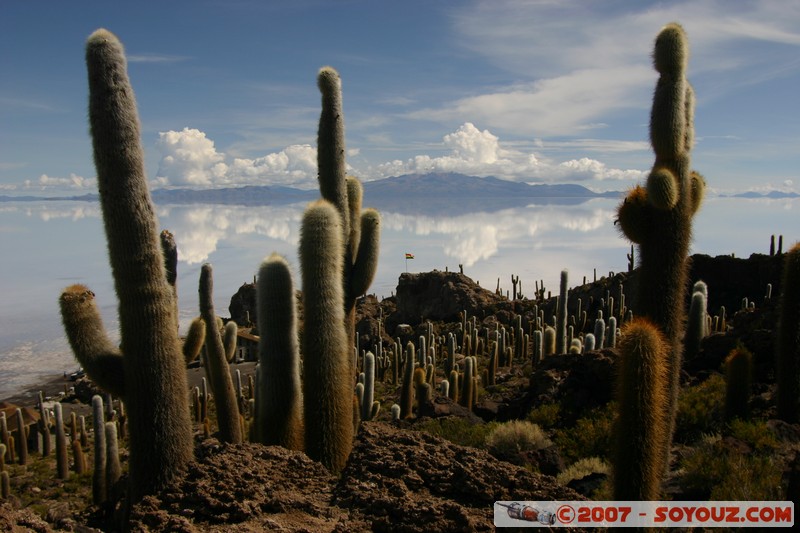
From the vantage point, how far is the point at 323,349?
6.92m

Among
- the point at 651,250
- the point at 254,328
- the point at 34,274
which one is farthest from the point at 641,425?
the point at 34,274

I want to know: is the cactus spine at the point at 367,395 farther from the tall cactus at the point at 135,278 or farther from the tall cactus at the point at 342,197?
the tall cactus at the point at 135,278

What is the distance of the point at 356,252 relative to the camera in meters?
8.81

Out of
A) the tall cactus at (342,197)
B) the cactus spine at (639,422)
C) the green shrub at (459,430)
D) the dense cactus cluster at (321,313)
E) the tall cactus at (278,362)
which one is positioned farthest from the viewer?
the green shrub at (459,430)

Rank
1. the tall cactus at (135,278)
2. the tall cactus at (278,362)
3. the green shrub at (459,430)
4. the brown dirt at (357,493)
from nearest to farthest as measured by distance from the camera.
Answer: the brown dirt at (357,493) → the tall cactus at (135,278) → the tall cactus at (278,362) → the green shrub at (459,430)

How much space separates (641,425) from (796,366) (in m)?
4.32

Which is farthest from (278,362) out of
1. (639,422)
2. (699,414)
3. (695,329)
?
(695,329)

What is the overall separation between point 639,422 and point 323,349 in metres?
3.38

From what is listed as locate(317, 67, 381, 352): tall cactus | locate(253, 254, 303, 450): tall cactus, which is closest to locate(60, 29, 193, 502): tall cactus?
locate(253, 254, 303, 450): tall cactus

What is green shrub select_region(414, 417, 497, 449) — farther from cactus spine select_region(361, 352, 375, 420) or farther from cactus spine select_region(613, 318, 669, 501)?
cactus spine select_region(613, 318, 669, 501)

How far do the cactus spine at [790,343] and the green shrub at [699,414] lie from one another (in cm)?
78

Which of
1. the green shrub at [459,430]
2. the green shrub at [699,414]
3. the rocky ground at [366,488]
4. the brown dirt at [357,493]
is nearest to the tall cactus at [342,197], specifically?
the green shrub at [459,430]

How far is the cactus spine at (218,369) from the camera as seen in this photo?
1012cm

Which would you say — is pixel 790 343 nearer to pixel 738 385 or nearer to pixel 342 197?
pixel 738 385
